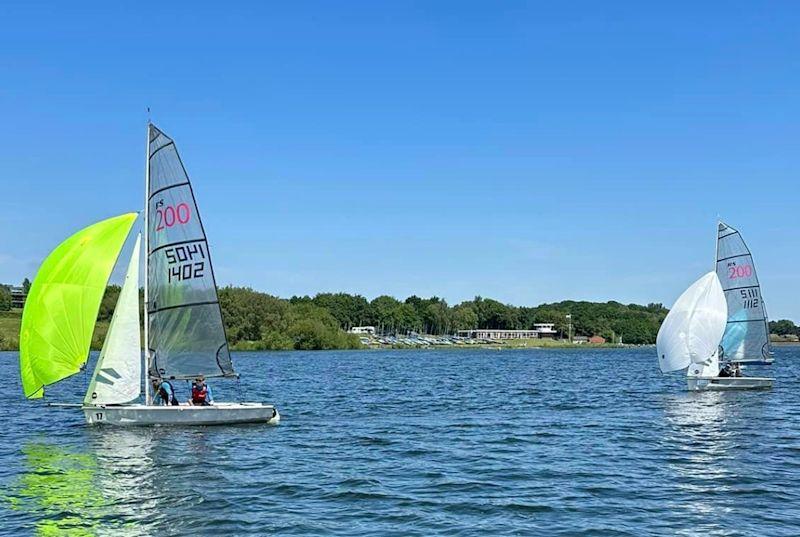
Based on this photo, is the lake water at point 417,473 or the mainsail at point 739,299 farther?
the mainsail at point 739,299

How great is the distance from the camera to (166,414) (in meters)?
29.7

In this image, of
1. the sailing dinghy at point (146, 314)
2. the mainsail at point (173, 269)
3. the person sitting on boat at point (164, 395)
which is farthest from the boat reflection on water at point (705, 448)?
the person sitting on boat at point (164, 395)

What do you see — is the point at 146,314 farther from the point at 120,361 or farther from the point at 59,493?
the point at 59,493

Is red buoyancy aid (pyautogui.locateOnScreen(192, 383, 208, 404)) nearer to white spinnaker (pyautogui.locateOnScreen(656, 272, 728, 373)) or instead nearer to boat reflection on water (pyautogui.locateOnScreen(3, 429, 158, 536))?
boat reflection on water (pyautogui.locateOnScreen(3, 429, 158, 536))

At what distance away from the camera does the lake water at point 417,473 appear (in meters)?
17.3

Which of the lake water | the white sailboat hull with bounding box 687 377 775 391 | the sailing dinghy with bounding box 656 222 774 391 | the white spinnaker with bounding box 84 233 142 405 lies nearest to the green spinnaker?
the white spinnaker with bounding box 84 233 142 405

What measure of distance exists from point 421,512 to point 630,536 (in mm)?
4344

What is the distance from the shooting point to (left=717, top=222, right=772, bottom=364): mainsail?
50312 mm

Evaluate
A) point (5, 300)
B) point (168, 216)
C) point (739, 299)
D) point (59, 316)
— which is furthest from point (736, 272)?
point (5, 300)

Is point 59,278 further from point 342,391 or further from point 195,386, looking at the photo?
point 342,391

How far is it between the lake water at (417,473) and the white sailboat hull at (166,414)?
0.44 m

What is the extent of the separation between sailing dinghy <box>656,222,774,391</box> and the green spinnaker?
30.6 m

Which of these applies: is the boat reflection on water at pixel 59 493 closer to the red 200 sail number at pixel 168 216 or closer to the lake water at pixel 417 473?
the lake water at pixel 417 473

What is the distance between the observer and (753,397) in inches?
1778
